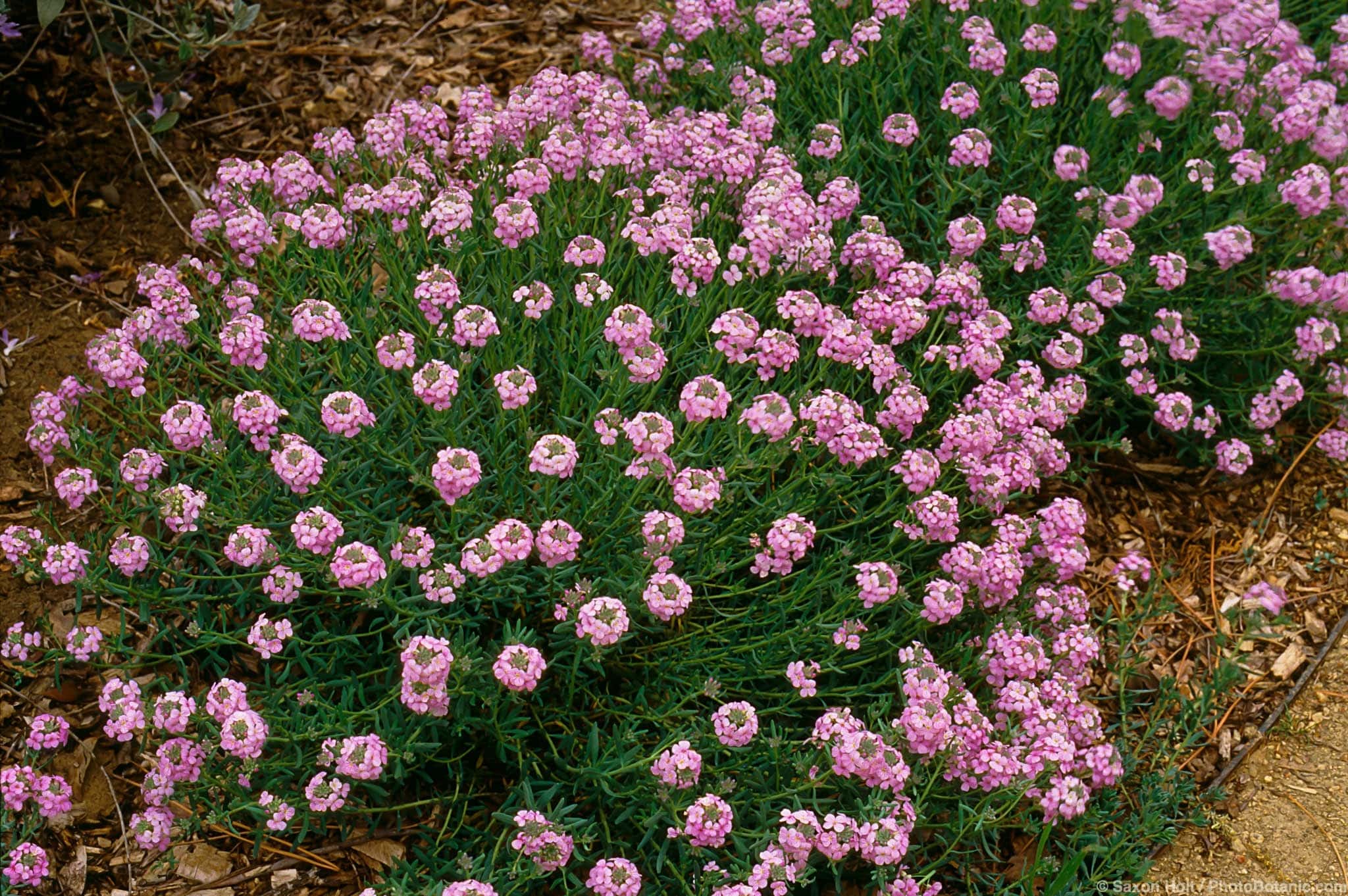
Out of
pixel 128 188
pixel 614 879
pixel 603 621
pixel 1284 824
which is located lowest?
pixel 1284 824

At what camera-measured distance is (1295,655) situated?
4.64 meters

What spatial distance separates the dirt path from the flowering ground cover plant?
1.21ft

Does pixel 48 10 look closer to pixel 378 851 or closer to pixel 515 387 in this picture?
pixel 515 387

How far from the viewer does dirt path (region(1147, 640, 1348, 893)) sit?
393cm

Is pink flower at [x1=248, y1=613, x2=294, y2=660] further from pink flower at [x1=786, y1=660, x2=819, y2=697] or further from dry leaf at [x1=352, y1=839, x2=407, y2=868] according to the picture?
pink flower at [x1=786, y1=660, x2=819, y2=697]

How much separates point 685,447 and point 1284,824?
2450 mm

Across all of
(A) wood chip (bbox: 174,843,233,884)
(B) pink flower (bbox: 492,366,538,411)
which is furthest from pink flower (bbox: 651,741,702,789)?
(A) wood chip (bbox: 174,843,233,884)

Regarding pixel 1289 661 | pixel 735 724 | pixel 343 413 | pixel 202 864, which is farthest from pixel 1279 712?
pixel 202 864

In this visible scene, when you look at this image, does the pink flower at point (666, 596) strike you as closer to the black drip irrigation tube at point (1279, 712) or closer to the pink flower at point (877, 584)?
the pink flower at point (877, 584)

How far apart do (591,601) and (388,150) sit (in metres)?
2.17

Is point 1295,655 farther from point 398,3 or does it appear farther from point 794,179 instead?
point 398,3

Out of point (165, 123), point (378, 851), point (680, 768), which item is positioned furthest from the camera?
point (165, 123)

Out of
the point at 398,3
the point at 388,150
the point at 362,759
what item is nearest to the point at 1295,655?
the point at 362,759

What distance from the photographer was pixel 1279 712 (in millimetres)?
4410
